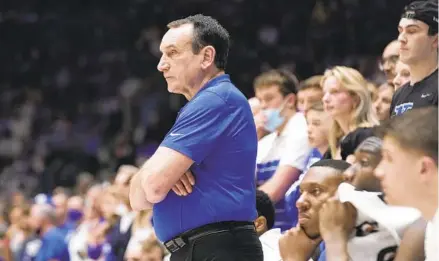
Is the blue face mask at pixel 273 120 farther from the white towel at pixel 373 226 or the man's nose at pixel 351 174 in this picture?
the white towel at pixel 373 226

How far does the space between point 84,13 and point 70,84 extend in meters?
1.38

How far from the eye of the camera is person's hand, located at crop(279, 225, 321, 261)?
13.6 ft

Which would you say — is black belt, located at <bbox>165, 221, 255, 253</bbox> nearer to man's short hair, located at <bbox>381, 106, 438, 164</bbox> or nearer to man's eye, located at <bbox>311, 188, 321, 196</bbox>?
man's eye, located at <bbox>311, 188, 321, 196</bbox>

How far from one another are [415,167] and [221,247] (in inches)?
53.8

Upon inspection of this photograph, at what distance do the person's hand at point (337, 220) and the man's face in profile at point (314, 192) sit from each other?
735mm

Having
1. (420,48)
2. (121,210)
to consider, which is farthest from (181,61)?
(121,210)

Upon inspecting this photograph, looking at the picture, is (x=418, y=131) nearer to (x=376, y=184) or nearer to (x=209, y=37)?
(x=376, y=184)

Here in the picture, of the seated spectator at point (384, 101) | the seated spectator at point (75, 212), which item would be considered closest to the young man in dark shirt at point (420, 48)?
the seated spectator at point (384, 101)

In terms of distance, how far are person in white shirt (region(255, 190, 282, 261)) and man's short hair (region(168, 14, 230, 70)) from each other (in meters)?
1.08

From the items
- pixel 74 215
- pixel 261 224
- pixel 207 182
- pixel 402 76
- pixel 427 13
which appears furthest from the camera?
pixel 74 215

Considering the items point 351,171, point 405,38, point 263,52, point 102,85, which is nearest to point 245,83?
point 263,52

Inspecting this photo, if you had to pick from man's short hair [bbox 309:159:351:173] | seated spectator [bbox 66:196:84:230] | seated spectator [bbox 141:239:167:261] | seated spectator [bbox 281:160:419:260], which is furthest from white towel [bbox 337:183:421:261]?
seated spectator [bbox 66:196:84:230]

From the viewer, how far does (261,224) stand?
521cm

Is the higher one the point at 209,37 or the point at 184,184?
the point at 209,37
